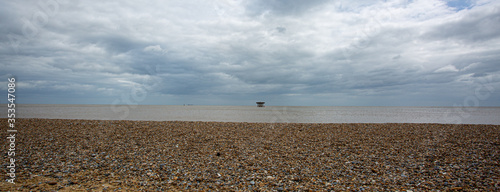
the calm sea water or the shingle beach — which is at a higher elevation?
the calm sea water

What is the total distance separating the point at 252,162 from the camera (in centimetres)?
877

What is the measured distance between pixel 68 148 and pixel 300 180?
33.4 feet

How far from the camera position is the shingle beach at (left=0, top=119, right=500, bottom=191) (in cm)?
664

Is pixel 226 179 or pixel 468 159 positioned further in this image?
pixel 468 159

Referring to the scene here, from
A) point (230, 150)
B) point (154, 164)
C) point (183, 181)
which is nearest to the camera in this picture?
point (183, 181)

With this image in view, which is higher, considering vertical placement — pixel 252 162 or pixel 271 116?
pixel 271 116

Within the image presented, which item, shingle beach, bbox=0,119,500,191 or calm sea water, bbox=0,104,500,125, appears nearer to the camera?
shingle beach, bbox=0,119,500,191

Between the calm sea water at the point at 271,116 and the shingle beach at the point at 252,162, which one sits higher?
the calm sea water at the point at 271,116

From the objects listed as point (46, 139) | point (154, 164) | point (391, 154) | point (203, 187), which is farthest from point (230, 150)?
point (46, 139)

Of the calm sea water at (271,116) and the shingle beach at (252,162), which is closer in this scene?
the shingle beach at (252,162)

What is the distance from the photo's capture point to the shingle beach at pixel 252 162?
6.64 m

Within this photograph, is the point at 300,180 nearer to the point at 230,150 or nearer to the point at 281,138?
the point at 230,150

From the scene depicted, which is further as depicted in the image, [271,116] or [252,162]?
[271,116]

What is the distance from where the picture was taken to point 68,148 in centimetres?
1063
